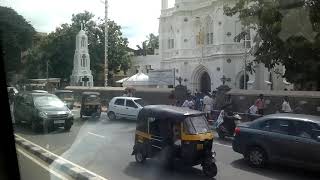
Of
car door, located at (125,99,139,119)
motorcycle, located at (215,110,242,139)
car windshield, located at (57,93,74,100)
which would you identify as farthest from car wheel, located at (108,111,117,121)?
motorcycle, located at (215,110,242,139)

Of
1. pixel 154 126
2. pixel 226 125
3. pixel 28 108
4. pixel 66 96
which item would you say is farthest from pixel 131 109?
pixel 154 126

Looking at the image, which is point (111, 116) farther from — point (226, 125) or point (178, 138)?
point (178, 138)

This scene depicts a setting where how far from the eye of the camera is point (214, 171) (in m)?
10.3

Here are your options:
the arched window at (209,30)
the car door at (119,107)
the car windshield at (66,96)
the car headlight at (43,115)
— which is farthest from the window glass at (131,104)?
the arched window at (209,30)

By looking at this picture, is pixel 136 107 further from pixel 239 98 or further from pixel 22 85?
pixel 22 85

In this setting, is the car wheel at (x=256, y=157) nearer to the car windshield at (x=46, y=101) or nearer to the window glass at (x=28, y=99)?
the car windshield at (x=46, y=101)

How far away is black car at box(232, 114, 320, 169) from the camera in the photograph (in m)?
10.5

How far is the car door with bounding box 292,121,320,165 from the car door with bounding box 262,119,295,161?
0.16 metres

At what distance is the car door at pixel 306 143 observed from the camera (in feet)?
34.0

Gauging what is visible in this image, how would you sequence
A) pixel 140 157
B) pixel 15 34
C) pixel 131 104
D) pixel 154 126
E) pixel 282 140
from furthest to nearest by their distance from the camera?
pixel 15 34 → pixel 131 104 → pixel 140 157 → pixel 154 126 → pixel 282 140

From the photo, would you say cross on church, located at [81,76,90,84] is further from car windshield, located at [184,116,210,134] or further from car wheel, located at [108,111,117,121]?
car windshield, located at [184,116,210,134]

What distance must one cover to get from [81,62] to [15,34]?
25.3 feet

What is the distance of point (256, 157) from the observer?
38.2 ft

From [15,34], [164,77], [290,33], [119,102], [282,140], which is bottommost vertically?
[282,140]
